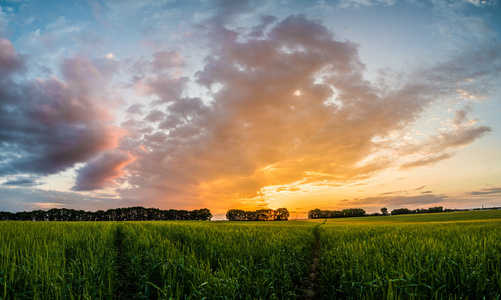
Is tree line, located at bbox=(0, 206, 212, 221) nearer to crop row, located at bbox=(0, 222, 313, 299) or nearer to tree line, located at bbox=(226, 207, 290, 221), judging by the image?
tree line, located at bbox=(226, 207, 290, 221)

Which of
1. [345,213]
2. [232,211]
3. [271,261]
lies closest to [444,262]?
[271,261]

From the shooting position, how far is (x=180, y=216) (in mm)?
123688

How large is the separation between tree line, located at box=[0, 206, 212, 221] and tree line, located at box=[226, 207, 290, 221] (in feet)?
65.2

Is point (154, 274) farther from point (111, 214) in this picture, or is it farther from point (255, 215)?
point (255, 215)

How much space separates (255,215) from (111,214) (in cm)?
7464

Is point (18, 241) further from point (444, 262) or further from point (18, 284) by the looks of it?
point (444, 262)

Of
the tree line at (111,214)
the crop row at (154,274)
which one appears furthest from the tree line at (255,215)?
the crop row at (154,274)

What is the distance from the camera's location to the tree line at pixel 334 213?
158 metres

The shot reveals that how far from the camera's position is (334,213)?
163375 mm

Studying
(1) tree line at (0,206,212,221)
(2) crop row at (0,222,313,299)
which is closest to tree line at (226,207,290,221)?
(1) tree line at (0,206,212,221)

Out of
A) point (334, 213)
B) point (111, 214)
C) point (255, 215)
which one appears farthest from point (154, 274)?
point (334, 213)

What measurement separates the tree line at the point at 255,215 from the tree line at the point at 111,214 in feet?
65.2

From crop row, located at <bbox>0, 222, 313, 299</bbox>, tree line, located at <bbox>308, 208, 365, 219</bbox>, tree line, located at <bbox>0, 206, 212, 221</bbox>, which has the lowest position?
tree line, located at <bbox>308, 208, 365, 219</bbox>

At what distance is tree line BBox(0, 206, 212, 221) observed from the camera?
96.0m
